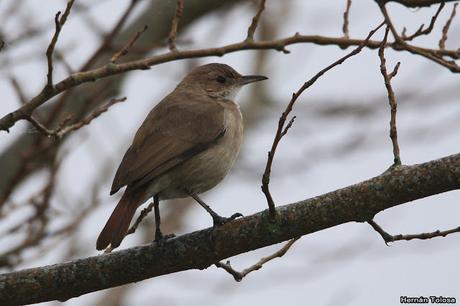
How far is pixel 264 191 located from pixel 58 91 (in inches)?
42.1

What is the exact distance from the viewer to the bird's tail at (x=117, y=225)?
4891mm

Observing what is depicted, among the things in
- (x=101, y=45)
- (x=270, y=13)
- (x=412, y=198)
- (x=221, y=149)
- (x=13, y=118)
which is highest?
(x=270, y=13)

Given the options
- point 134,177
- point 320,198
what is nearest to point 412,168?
point 320,198

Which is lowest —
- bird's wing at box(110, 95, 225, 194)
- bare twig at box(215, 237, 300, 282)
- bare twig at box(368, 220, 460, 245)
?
bare twig at box(368, 220, 460, 245)

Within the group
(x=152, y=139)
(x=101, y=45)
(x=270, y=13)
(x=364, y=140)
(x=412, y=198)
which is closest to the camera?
(x=412, y=198)

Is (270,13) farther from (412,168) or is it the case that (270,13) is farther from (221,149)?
(412,168)

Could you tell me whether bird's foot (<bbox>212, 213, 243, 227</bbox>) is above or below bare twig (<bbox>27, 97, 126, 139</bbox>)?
below

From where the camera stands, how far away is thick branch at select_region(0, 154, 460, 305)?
12.6 ft

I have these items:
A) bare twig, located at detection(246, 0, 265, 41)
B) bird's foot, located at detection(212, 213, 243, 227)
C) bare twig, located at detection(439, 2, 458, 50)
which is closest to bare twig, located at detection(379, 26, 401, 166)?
bare twig, located at detection(439, 2, 458, 50)

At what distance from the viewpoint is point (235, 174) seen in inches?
500

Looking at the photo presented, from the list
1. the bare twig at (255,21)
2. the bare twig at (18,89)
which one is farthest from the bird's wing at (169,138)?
the bare twig at (255,21)

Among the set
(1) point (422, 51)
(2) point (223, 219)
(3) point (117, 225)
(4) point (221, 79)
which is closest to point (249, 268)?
(2) point (223, 219)

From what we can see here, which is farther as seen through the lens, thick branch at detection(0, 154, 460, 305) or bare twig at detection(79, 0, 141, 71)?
bare twig at detection(79, 0, 141, 71)

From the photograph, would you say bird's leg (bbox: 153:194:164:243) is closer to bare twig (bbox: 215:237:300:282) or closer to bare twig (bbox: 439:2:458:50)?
bare twig (bbox: 215:237:300:282)
